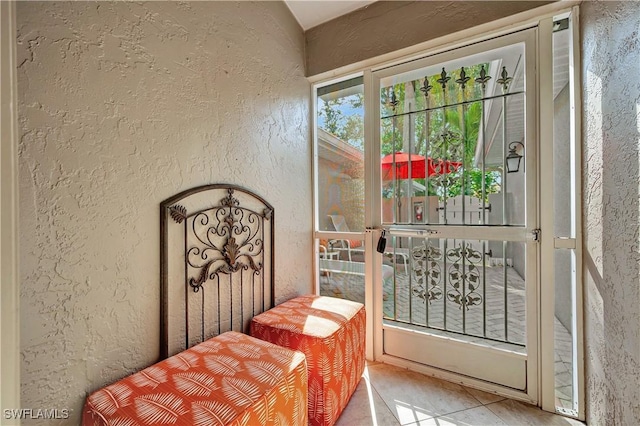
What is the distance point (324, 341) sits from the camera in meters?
1.40

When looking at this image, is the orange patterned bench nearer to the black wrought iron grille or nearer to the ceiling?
the black wrought iron grille

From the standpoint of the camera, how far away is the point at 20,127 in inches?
35.6

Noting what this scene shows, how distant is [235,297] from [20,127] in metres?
1.19

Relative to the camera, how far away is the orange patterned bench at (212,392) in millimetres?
882

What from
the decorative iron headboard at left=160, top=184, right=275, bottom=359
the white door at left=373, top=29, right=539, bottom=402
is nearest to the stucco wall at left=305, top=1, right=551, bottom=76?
the white door at left=373, top=29, right=539, bottom=402

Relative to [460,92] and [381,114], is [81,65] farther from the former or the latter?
[460,92]

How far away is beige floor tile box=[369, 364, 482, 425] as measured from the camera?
1579 mm

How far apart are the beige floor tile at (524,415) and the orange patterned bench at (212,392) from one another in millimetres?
1185

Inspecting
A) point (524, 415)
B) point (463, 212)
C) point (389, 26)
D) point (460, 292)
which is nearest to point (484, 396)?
point (524, 415)

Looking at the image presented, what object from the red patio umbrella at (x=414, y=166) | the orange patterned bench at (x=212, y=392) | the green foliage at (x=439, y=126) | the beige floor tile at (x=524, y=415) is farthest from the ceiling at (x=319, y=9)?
the beige floor tile at (x=524, y=415)

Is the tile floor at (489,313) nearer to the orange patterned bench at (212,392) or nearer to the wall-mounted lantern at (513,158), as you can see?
the wall-mounted lantern at (513,158)

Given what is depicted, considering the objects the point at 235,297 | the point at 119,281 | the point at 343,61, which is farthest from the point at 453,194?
the point at 119,281

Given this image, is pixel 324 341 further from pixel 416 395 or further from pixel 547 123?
pixel 547 123

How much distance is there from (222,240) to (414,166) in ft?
4.59
